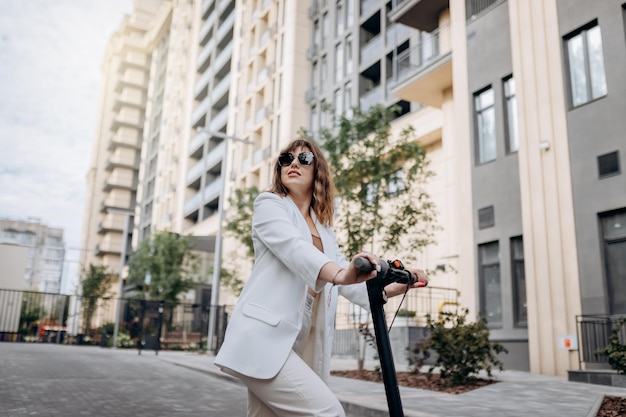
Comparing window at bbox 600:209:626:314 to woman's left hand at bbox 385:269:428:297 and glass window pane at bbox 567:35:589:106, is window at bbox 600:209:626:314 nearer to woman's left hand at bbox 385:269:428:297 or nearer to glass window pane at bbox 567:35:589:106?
glass window pane at bbox 567:35:589:106

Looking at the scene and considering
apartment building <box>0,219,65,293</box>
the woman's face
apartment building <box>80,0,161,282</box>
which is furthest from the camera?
apartment building <box>0,219,65,293</box>

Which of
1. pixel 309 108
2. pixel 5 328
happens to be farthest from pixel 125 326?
pixel 309 108

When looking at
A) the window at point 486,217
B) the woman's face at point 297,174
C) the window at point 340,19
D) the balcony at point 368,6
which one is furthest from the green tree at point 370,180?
the window at point 340,19

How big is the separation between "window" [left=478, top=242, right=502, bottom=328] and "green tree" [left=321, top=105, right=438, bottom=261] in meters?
2.91

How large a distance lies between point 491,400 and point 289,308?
6947 mm

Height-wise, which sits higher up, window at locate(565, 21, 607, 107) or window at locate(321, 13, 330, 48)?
window at locate(321, 13, 330, 48)

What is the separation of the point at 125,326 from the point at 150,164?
32.5m

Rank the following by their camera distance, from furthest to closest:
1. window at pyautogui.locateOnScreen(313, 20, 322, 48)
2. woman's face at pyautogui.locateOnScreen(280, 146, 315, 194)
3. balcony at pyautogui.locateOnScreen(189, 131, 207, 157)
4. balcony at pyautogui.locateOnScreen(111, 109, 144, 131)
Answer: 1. balcony at pyautogui.locateOnScreen(111, 109, 144, 131)
2. balcony at pyautogui.locateOnScreen(189, 131, 207, 157)
3. window at pyautogui.locateOnScreen(313, 20, 322, 48)
4. woman's face at pyautogui.locateOnScreen(280, 146, 315, 194)

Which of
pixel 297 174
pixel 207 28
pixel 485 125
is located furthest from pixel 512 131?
pixel 207 28

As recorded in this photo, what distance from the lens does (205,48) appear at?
54.3 m

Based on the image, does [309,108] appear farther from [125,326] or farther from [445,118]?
[125,326]

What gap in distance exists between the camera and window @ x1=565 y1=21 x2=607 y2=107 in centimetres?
1377

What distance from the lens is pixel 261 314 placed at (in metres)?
2.45

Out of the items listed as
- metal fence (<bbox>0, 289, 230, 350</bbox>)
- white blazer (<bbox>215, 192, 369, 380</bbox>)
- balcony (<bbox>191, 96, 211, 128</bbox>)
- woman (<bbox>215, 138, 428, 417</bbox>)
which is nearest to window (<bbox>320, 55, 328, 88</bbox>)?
metal fence (<bbox>0, 289, 230, 350</bbox>)
